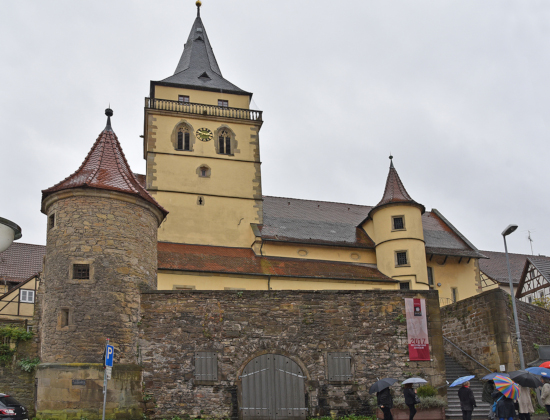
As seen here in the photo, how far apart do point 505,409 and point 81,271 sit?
1054 centimetres

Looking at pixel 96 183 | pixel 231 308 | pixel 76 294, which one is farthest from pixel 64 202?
pixel 231 308

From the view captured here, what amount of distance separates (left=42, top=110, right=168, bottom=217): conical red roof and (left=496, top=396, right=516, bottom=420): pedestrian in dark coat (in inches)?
404

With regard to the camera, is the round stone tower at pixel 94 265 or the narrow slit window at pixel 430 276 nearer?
the round stone tower at pixel 94 265

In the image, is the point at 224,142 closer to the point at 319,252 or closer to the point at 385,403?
the point at 319,252

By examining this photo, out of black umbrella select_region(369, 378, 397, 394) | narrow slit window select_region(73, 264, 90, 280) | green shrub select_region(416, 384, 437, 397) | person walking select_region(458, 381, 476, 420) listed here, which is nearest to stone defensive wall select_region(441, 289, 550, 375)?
green shrub select_region(416, 384, 437, 397)

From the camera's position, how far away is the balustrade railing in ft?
114

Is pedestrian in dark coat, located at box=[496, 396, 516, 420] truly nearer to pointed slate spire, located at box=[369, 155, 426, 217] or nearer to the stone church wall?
the stone church wall

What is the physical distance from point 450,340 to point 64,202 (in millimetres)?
13611

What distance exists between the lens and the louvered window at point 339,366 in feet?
54.7

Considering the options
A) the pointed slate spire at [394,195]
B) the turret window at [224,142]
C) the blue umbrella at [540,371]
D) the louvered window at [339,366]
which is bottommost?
the blue umbrella at [540,371]

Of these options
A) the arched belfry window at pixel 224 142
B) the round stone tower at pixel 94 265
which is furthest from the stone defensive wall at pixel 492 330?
the arched belfry window at pixel 224 142

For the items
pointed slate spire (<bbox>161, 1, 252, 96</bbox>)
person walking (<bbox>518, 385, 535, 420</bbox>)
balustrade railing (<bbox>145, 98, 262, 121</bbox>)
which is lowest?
person walking (<bbox>518, 385, 535, 420</bbox>)

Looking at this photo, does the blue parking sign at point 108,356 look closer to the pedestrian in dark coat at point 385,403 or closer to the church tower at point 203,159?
the pedestrian in dark coat at point 385,403

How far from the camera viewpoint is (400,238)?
32750 millimetres
